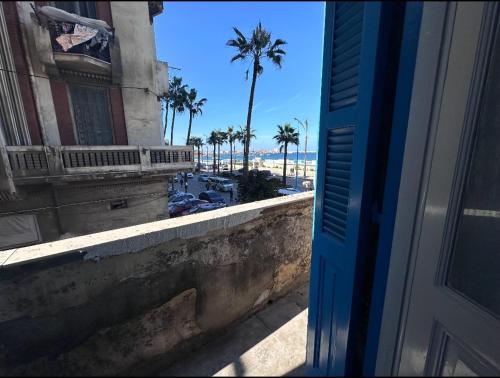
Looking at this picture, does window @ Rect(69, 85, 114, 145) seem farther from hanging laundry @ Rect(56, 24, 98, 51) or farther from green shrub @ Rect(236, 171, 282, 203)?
green shrub @ Rect(236, 171, 282, 203)

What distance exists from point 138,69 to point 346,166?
881 cm

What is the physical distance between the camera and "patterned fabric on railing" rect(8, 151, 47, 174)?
218 inches

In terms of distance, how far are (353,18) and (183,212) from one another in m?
12.9

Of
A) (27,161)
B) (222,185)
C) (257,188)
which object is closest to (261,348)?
(27,161)

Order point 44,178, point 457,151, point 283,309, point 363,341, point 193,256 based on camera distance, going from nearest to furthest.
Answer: point 457,151
point 363,341
point 193,256
point 283,309
point 44,178

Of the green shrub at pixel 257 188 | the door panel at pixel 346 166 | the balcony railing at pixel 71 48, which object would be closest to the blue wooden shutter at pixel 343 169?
the door panel at pixel 346 166

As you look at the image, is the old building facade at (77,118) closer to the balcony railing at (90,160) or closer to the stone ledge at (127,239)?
the balcony railing at (90,160)

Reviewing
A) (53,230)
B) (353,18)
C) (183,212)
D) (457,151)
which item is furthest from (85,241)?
(183,212)

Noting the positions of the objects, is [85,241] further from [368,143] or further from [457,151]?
[457,151]

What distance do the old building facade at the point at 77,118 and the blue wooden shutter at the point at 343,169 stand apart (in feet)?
24.2

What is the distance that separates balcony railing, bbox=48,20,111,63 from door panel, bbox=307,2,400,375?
25.8 feet

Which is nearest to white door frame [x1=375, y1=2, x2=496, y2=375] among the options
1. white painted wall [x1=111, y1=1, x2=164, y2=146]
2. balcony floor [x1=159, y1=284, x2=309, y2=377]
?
balcony floor [x1=159, y1=284, x2=309, y2=377]

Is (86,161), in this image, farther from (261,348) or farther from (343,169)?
(343,169)

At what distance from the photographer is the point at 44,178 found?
5.92 m
